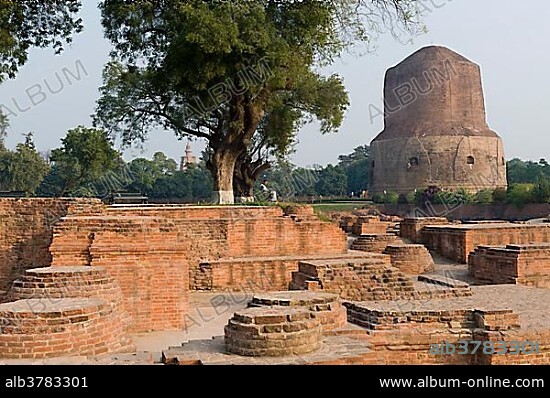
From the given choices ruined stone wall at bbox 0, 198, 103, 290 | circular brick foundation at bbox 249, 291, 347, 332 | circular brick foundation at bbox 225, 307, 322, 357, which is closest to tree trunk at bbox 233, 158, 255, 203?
ruined stone wall at bbox 0, 198, 103, 290

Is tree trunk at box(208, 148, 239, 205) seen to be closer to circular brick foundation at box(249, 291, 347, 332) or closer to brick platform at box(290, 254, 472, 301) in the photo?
brick platform at box(290, 254, 472, 301)

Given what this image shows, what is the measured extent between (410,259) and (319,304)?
6615 mm

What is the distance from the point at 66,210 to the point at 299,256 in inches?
136

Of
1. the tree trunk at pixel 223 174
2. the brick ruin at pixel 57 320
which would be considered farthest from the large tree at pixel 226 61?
the brick ruin at pixel 57 320

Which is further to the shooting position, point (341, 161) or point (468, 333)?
point (341, 161)

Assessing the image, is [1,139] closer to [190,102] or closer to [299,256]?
[190,102]

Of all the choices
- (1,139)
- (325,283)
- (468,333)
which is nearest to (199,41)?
(325,283)

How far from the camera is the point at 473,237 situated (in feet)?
40.5

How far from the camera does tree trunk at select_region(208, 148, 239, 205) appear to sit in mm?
12603

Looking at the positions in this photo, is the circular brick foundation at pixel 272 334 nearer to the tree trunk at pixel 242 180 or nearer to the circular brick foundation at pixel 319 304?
the circular brick foundation at pixel 319 304

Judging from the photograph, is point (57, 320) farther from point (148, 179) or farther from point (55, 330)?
point (148, 179)

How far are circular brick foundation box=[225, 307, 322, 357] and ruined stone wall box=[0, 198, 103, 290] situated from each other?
500 centimetres

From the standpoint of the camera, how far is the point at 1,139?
32594 millimetres
